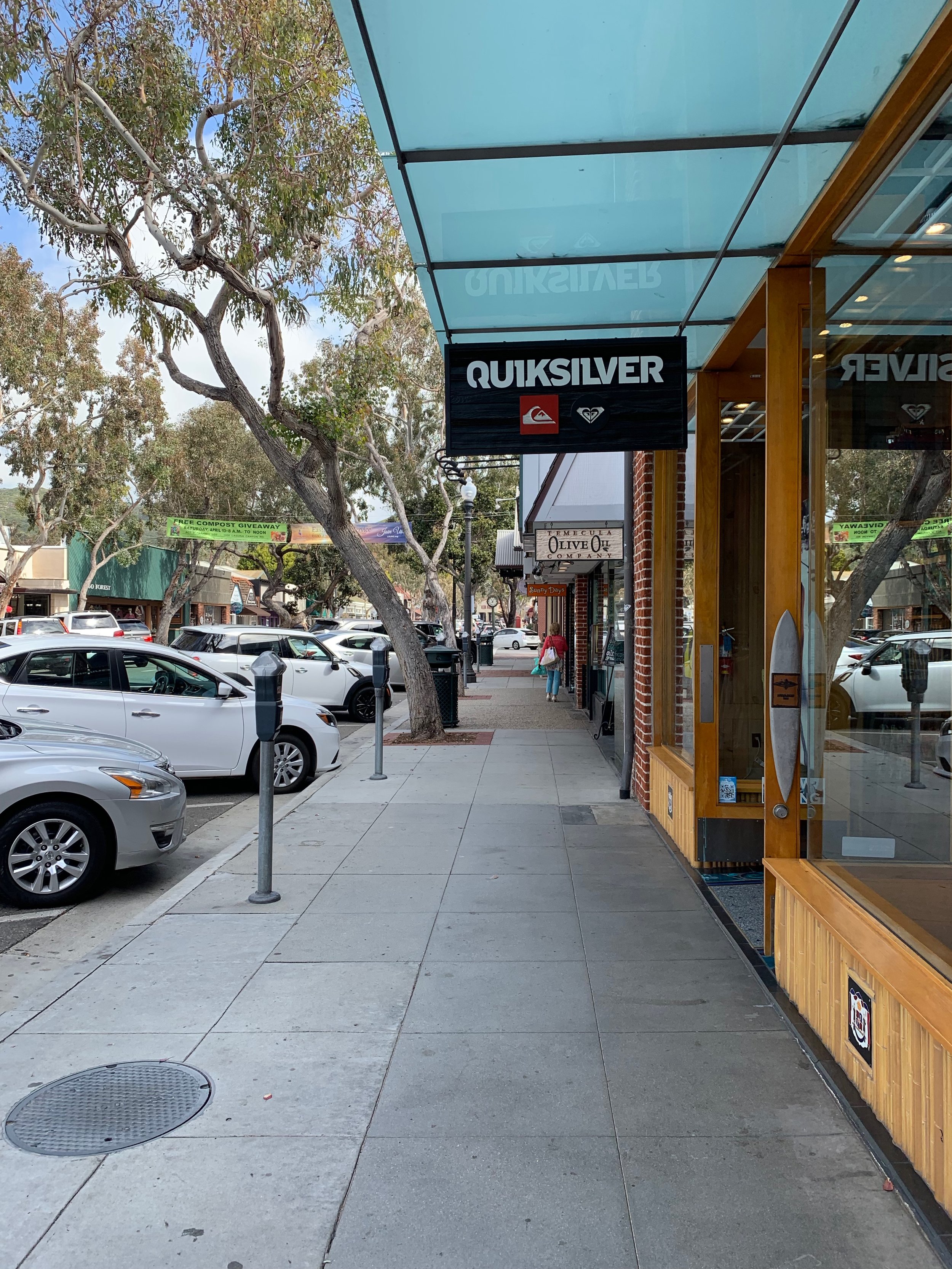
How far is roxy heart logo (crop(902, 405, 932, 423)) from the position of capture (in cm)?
372

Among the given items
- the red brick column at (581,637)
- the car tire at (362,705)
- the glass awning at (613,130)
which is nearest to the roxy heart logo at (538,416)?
the glass awning at (613,130)

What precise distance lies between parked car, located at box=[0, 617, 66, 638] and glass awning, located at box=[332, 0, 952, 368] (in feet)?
67.9

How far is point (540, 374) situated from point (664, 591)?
9.48 ft

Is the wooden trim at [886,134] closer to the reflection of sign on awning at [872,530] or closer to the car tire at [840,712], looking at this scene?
the reflection of sign on awning at [872,530]

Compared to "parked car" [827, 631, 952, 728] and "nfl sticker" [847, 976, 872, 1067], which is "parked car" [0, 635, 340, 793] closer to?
"parked car" [827, 631, 952, 728]

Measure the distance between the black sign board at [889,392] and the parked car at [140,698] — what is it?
22.5 feet

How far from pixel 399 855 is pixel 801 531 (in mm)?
3966

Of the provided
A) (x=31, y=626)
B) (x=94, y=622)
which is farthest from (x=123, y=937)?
(x=94, y=622)

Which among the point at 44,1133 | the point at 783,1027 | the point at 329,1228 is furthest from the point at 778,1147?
the point at 44,1133

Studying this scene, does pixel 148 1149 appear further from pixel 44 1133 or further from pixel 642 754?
pixel 642 754

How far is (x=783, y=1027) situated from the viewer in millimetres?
4324

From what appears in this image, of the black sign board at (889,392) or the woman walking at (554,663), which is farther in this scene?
the woman walking at (554,663)

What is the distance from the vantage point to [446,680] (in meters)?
16.0

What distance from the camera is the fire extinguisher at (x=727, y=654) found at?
23.1ft
